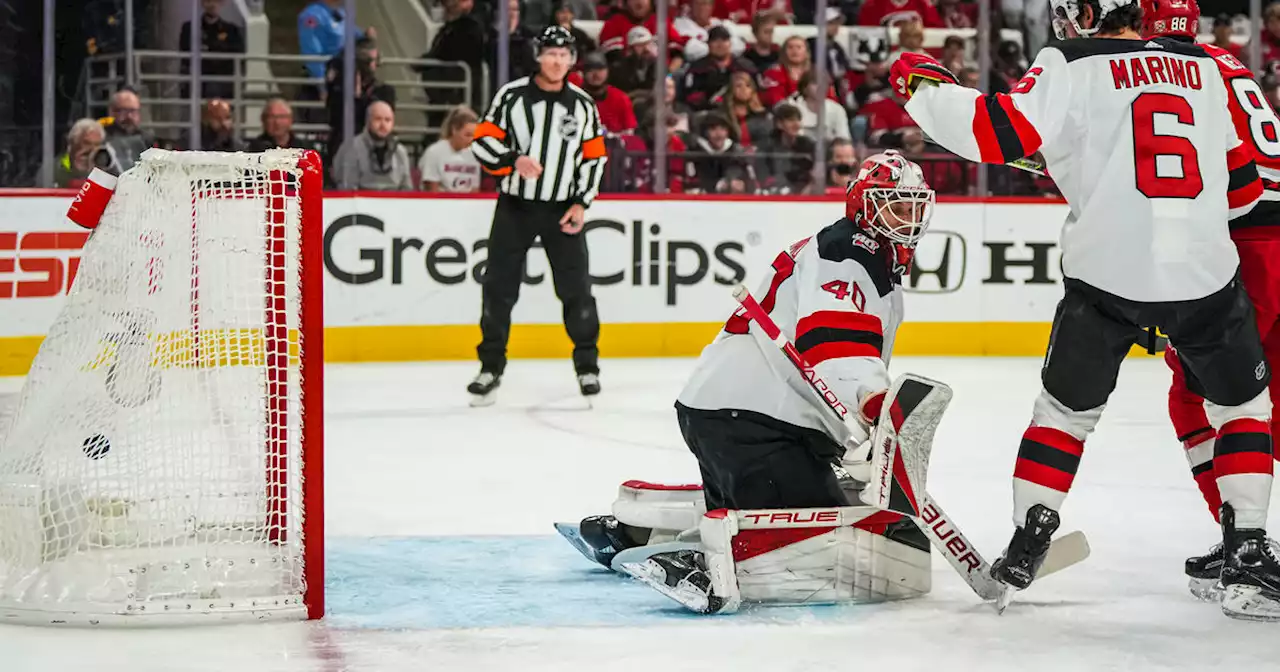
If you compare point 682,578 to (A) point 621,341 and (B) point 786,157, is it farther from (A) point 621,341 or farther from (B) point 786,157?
(B) point 786,157

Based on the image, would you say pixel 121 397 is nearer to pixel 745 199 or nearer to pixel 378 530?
pixel 378 530

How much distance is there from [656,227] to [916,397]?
5.36m

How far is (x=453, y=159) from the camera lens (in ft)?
26.2

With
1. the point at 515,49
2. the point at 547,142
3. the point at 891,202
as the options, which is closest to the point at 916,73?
the point at 891,202

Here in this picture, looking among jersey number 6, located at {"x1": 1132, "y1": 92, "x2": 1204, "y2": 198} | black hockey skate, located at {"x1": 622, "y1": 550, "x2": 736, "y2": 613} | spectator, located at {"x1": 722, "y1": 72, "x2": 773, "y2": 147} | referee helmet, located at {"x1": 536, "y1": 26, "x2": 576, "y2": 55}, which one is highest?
referee helmet, located at {"x1": 536, "y1": 26, "x2": 576, "y2": 55}

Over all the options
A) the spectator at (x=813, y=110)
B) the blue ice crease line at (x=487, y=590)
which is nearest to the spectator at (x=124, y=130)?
the spectator at (x=813, y=110)

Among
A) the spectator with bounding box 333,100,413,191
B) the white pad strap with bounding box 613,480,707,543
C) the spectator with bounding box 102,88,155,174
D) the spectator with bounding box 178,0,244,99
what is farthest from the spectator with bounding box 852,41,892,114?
the white pad strap with bounding box 613,480,707,543

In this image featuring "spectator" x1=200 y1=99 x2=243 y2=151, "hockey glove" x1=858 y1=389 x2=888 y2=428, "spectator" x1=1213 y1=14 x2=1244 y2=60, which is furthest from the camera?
"spectator" x1=1213 y1=14 x2=1244 y2=60

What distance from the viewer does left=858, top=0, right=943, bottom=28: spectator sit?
914 cm

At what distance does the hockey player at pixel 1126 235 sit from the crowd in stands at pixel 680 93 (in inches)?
194

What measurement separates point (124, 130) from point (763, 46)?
130 inches

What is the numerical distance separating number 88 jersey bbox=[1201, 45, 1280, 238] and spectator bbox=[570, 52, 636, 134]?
533 centimetres

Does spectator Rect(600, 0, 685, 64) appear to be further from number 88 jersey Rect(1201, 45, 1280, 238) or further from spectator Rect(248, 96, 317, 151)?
number 88 jersey Rect(1201, 45, 1280, 238)

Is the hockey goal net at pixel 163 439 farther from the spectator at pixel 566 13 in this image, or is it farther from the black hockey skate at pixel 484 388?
the spectator at pixel 566 13
